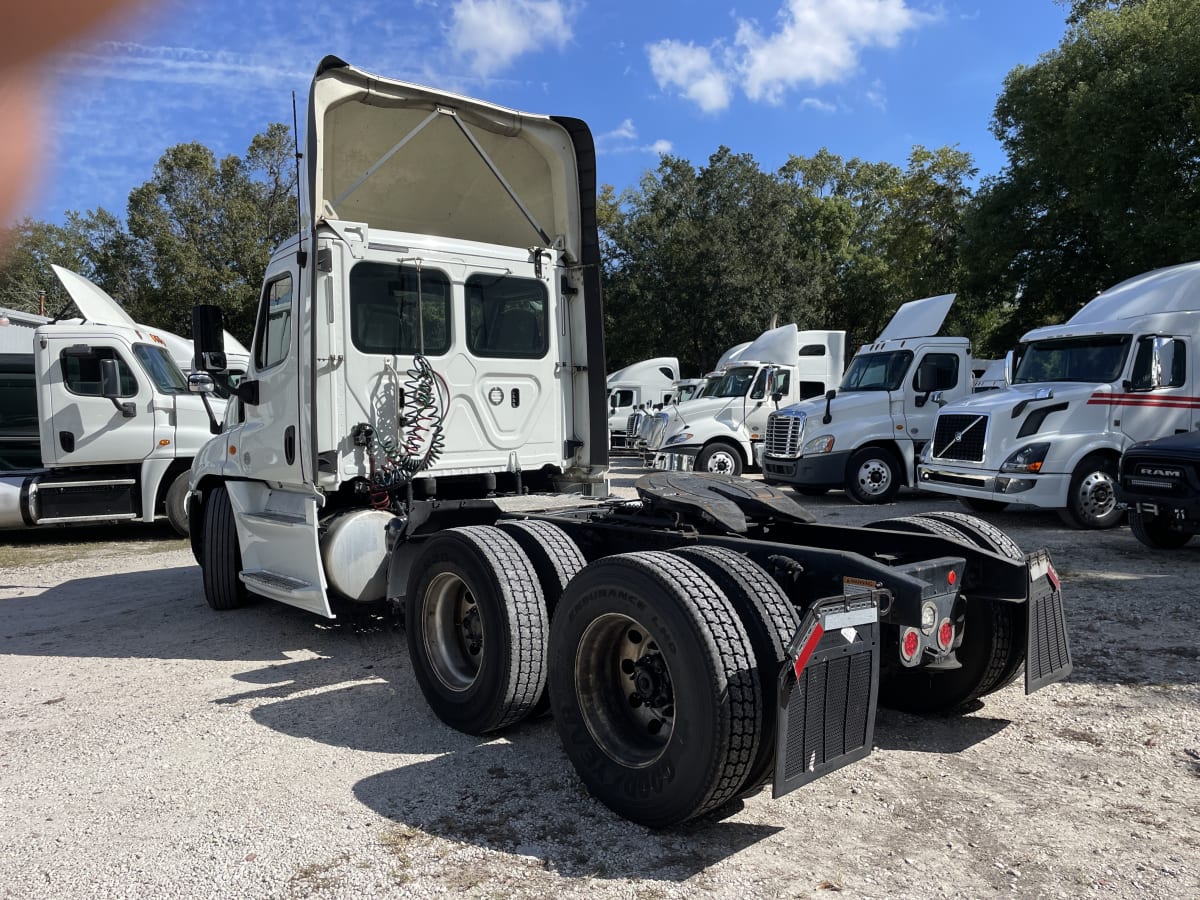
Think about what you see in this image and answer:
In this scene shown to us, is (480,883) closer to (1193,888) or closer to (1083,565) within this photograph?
(1193,888)

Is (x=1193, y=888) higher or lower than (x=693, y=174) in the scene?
lower

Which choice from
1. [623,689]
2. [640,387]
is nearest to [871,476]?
[623,689]

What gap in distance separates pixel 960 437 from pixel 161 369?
10.2 m

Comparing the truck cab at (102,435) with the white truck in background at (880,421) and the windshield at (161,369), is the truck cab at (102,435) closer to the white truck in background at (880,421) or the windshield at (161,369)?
the windshield at (161,369)

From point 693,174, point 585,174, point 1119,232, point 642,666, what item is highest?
point 693,174

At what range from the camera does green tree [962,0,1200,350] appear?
18984 mm

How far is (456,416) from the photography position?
6.03 metres

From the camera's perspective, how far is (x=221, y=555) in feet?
22.7

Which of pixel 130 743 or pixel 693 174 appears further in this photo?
pixel 693 174

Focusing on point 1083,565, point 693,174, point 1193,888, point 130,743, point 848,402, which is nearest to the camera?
point 1193,888

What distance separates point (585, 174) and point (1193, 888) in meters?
5.41

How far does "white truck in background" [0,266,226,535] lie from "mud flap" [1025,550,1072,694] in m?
9.72

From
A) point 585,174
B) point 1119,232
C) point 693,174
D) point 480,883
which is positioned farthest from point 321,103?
point 693,174

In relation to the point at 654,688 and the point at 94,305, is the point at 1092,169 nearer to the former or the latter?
the point at 94,305
